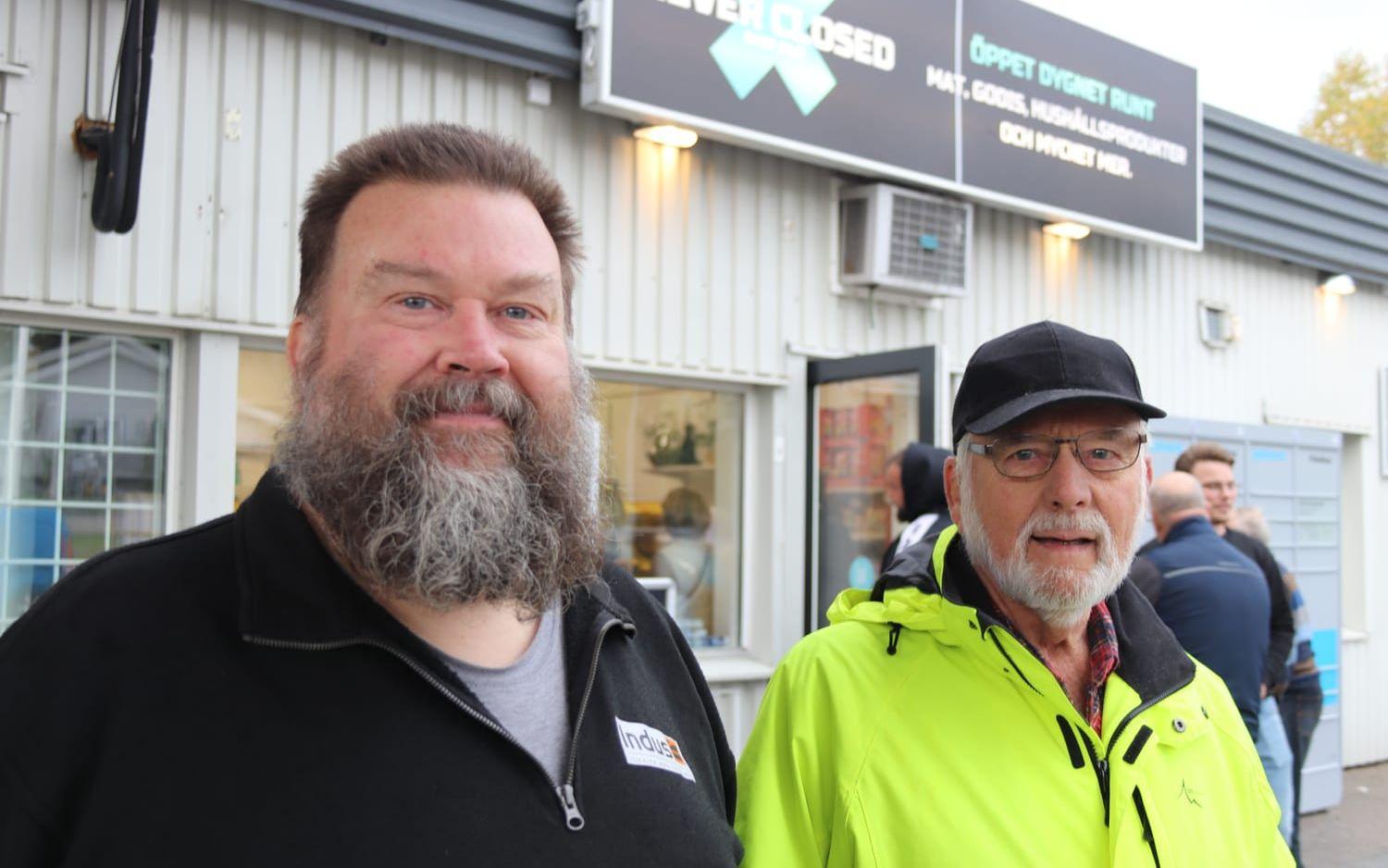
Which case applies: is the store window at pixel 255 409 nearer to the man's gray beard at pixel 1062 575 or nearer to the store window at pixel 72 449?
the store window at pixel 72 449

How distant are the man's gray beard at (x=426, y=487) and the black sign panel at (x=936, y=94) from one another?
3718 mm

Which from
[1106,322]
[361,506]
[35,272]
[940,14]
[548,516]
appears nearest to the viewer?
[361,506]

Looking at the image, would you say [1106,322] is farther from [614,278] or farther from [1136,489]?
[1136,489]

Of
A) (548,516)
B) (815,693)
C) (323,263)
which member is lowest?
(815,693)

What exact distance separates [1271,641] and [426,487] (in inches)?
194

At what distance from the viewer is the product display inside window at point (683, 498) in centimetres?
589

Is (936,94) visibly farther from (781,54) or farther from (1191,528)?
(1191,528)

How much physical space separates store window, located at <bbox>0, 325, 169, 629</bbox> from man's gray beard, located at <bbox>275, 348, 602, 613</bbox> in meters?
2.99

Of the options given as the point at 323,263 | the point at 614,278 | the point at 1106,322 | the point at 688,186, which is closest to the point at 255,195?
the point at 614,278

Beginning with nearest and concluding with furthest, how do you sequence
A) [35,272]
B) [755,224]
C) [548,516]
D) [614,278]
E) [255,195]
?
1. [548,516]
2. [35,272]
3. [255,195]
4. [614,278]
5. [755,224]

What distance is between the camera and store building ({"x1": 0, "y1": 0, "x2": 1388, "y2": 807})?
4156 millimetres

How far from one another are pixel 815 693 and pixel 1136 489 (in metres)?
0.71

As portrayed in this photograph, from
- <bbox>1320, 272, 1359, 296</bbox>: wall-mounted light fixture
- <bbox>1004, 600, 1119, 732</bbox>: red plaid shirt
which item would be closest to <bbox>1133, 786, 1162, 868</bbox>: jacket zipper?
<bbox>1004, 600, 1119, 732</bbox>: red plaid shirt

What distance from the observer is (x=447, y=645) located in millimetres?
1688
